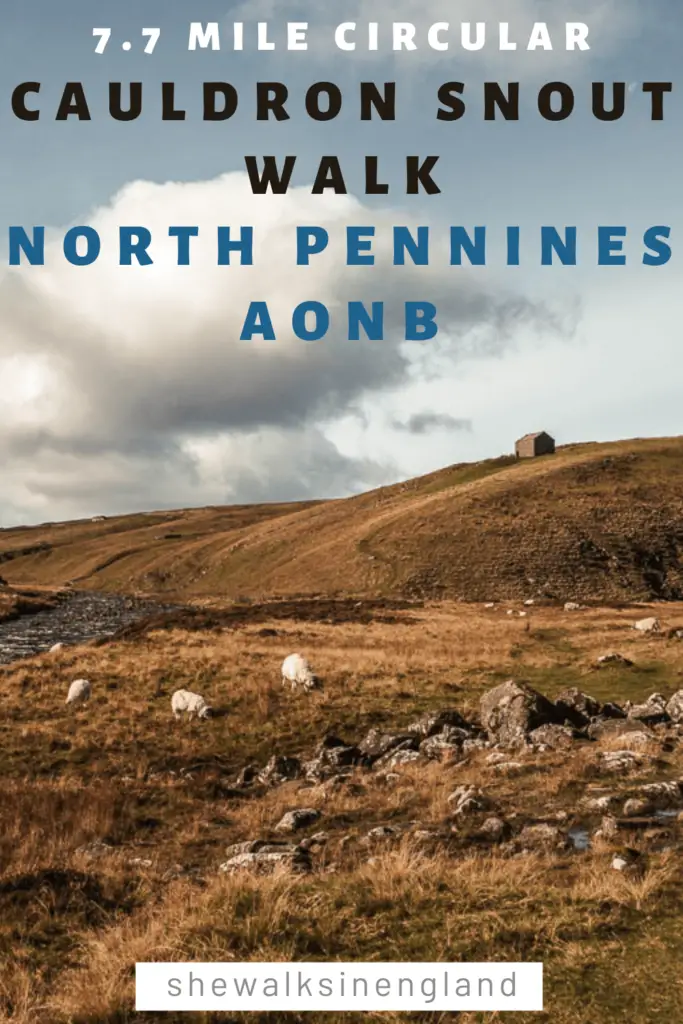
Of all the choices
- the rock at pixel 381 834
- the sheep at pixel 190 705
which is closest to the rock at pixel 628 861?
the rock at pixel 381 834

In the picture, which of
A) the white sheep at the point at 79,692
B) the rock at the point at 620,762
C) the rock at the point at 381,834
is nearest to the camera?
the rock at the point at 381,834

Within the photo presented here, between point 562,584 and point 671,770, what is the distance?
63.0 meters

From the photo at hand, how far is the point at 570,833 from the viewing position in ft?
39.5

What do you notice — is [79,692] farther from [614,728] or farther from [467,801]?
[614,728]

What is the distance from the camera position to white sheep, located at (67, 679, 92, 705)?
27.6 m

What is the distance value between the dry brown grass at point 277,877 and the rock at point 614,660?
2.15 feet

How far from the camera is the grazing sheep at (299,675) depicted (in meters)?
28.8

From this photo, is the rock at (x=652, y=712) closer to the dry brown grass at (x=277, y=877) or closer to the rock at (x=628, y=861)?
the dry brown grass at (x=277, y=877)

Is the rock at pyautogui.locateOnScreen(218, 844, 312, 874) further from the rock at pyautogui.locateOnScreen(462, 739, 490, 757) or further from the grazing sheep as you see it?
the grazing sheep

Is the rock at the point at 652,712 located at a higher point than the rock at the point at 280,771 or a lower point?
higher

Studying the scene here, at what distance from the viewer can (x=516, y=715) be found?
2045cm

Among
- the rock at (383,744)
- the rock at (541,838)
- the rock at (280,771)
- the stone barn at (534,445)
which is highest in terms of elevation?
the stone barn at (534,445)

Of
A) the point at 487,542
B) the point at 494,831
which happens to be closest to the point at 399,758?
the point at 494,831

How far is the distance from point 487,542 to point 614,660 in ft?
179
